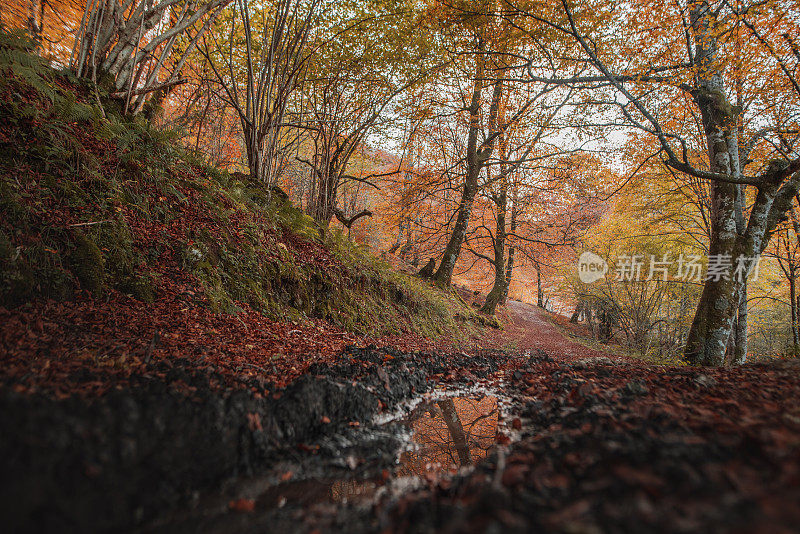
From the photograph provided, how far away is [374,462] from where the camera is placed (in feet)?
5.99

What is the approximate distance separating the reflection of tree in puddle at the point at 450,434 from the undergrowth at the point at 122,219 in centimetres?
230

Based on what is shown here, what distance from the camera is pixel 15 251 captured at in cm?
214

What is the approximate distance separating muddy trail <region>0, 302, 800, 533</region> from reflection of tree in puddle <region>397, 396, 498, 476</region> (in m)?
0.02

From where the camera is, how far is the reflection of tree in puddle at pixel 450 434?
1891 millimetres

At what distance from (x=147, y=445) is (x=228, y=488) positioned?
0.40 metres

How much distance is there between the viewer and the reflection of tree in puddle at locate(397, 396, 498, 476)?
1891 millimetres

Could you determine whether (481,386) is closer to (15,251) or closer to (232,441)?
(232,441)

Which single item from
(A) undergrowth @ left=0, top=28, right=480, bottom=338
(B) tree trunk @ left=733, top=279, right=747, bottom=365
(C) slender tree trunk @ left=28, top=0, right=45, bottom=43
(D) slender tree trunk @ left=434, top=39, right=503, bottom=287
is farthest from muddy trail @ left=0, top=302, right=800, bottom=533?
(C) slender tree trunk @ left=28, top=0, right=45, bottom=43

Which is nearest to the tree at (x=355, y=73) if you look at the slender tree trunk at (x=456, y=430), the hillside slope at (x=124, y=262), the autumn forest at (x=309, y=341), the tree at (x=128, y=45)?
the autumn forest at (x=309, y=341)

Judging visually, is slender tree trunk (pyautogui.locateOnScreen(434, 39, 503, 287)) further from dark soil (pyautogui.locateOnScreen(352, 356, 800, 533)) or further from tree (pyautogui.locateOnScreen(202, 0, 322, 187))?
dark soil (pyautogui.locateOnScreen(352, 356, 800, 533))

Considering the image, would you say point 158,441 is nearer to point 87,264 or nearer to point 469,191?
point 87,264

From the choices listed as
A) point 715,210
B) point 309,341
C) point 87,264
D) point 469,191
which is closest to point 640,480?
point 309,341

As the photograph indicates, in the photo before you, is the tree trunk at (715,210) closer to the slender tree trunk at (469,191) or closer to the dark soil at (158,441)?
the slender tree trunk at (469,191)

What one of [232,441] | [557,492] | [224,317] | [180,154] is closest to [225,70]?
[180,154]
